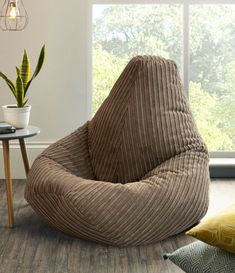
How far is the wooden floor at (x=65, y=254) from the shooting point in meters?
2.86

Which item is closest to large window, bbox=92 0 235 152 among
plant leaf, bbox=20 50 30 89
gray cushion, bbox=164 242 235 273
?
plant leaf, bbox=20 50 30 89

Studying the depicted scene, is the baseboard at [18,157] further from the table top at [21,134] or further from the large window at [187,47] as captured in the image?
the table top at [21,134]

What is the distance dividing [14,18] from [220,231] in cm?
298

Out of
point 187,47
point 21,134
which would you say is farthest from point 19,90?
point 187,47

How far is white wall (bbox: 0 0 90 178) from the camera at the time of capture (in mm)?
4434

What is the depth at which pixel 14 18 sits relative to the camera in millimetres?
4375

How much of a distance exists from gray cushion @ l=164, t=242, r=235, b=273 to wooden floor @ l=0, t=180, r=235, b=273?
0.97 metres

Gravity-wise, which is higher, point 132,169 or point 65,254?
point 132,169

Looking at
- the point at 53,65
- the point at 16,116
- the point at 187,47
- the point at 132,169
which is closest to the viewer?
the point at 132,169

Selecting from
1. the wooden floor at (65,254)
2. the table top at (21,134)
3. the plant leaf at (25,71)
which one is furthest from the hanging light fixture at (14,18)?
the wooden floor at (65,254)

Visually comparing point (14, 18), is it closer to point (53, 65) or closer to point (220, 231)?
point (53, 65)

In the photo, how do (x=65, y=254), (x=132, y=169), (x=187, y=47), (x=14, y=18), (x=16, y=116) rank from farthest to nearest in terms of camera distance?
(x=187, y=47) → (x=14, y=18) → (x=16, y=116) → (x=132, y=169) → (x=65, y=254)

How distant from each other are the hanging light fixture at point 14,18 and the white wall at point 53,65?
0.04 meters

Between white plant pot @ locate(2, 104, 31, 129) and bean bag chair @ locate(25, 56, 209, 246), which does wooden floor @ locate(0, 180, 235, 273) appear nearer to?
bean bag chair @ locate(25, 56, 209, 246)
